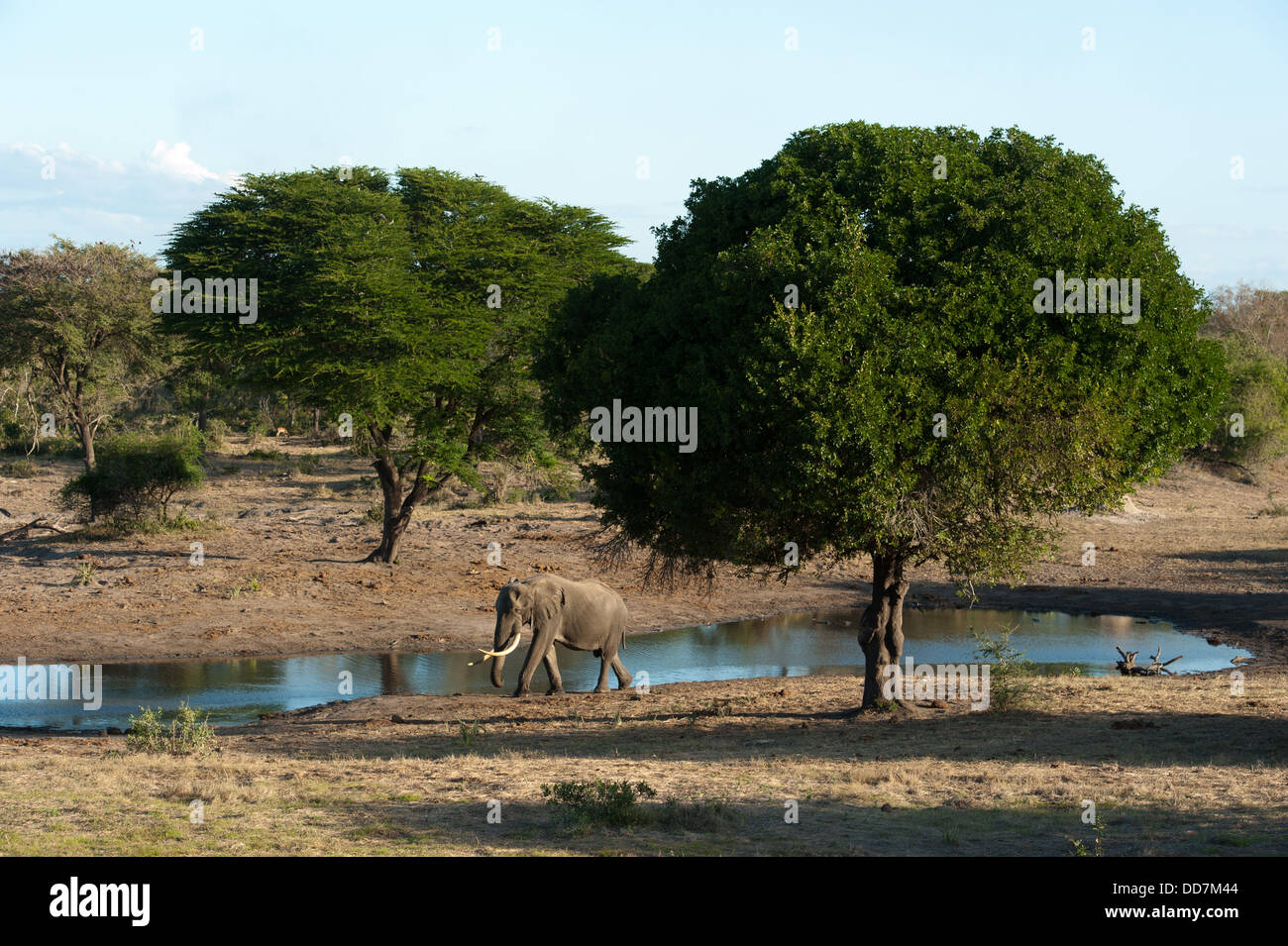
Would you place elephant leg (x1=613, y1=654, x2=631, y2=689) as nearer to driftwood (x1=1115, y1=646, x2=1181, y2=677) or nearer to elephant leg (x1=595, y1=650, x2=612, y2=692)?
elephant leg (x1=595, y1=650, x2=612, y2=692)

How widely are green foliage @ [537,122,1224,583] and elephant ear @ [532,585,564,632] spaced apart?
5.46 metres

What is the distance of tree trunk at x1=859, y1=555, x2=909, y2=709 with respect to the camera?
1694cm

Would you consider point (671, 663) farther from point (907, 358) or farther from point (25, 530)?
point (25, 530)

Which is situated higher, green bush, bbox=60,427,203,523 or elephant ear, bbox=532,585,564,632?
green bush, bbox=60,427,203,523

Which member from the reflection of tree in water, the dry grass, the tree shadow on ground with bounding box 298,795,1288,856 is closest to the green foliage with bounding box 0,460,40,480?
the reflection of tree in water

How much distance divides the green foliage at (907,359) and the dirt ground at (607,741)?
9.49ft

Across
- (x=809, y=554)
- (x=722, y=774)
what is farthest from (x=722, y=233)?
(x=722, y=774)

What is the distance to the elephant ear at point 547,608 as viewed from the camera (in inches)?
810

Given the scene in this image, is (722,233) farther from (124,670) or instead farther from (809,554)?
A: (124,670)

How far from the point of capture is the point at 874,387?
44.0ft
